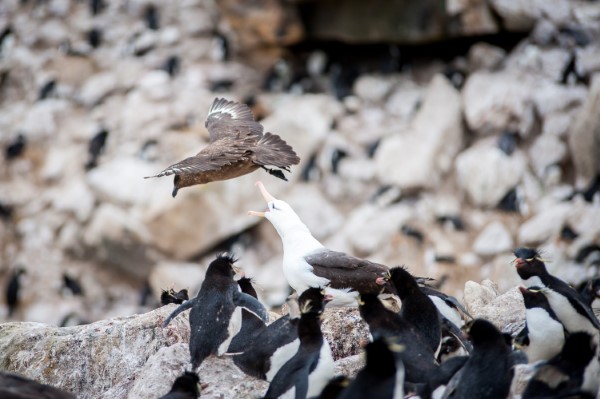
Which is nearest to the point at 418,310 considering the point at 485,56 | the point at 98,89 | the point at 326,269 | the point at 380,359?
the point at 326,269

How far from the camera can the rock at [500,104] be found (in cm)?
1903

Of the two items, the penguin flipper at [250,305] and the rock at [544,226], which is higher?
the penguin flipper at [250,305]

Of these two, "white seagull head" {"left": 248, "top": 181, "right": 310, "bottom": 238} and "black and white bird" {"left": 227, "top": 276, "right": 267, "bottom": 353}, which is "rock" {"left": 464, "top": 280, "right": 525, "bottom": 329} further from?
"black and white bird" {"left": 227, "top": 276, "right": 267, "bottom": 353}

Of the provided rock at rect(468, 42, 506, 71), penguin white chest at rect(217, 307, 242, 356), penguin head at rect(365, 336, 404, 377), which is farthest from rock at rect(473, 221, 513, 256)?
penguin head at rect(365, 336, 404, 377)

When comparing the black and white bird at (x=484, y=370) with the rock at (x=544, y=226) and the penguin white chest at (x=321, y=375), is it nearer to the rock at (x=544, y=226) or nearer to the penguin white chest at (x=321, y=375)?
the penguin white chest at (x=321, y=375)

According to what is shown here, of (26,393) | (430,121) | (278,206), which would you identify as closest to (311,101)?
(430,121)

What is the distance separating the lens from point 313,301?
20.4 ft

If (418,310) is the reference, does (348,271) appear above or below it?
below

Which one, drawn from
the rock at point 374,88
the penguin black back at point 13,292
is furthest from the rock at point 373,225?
the penguin black back at point 13,292

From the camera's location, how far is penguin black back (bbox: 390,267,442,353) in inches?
252

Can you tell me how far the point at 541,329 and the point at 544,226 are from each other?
11.3 meters

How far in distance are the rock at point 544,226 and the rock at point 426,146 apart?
2350 millimetres

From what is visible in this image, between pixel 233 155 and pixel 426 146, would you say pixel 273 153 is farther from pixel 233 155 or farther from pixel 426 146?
pixel 426 146

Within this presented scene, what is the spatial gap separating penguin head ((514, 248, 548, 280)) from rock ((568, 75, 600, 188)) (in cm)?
1135
